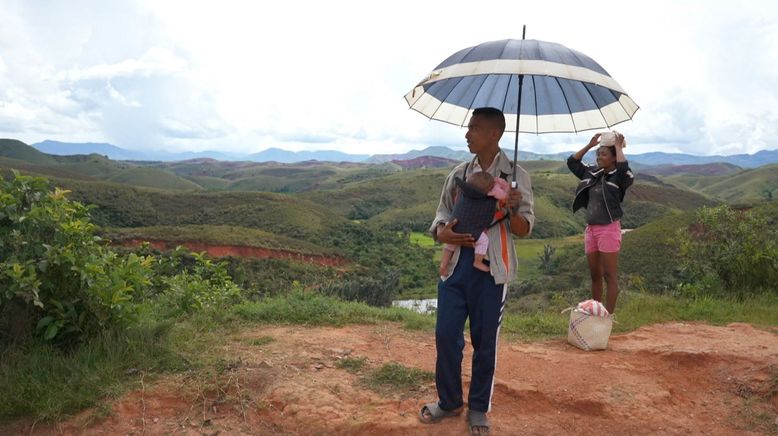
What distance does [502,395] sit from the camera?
10.7 ft

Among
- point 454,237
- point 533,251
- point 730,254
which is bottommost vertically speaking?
point 533,251

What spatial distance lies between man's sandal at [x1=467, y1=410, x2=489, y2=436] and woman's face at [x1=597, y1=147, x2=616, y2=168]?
257 centimetres

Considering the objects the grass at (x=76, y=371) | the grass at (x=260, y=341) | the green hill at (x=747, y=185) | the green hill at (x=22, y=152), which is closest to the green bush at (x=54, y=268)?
the grass at (x=76, y=371)

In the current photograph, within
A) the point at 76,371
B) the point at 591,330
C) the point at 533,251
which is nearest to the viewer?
the point at 76,371

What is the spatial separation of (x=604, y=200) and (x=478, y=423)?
2460 mm

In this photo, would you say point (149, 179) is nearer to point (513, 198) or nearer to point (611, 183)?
point (611, 183)

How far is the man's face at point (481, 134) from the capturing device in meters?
2.71

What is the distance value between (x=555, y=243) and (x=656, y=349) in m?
42.6

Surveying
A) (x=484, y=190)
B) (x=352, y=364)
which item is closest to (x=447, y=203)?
(x=484, y=190)

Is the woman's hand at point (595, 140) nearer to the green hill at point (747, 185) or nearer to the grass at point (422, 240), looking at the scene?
the grass at point (422, 240)

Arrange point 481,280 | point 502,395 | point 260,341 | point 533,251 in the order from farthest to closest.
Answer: point 533,251 → point 260,341 → point 502,395 → point 481,280

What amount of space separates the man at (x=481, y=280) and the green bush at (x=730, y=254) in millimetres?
4470

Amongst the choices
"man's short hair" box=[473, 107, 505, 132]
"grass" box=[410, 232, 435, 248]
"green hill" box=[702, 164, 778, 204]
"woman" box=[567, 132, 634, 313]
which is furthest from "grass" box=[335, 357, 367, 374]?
"green hill" box=[702, 164, 778, 204]

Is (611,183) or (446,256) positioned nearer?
(446,256)
